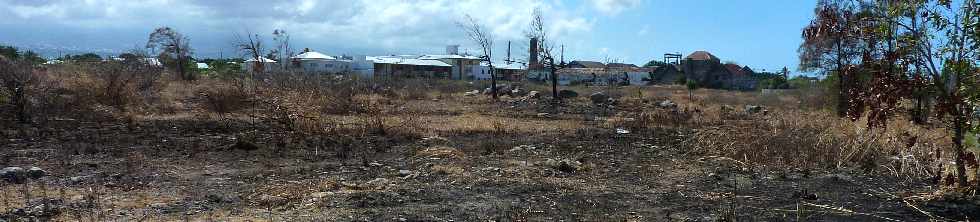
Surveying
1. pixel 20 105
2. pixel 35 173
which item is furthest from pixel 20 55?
pixel 35 173

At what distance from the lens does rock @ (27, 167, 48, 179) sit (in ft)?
25.9

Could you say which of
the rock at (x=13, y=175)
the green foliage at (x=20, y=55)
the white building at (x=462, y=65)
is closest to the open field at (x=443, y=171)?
the rock at (x=13, y=175)

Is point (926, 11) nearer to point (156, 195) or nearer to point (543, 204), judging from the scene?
point (543, 204)

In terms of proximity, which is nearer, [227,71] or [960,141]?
[960,141]

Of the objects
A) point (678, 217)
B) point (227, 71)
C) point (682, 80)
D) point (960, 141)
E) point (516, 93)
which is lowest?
point (678, 217)

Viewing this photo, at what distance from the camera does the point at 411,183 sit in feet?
26.0

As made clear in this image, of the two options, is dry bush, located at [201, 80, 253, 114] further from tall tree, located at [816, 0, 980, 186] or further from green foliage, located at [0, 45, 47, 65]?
tall tree, located at [816, 0, 980, 186]

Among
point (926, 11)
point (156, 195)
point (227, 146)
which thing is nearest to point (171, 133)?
point (227, 146)

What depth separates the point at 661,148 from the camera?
1170cm

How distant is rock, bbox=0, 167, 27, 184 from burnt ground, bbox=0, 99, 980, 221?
13 centimetres

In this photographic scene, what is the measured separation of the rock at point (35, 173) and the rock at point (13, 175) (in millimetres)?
118

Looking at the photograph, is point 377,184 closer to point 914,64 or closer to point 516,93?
point 914,64

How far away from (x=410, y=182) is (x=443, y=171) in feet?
2.33

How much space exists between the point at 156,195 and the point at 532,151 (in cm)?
541
